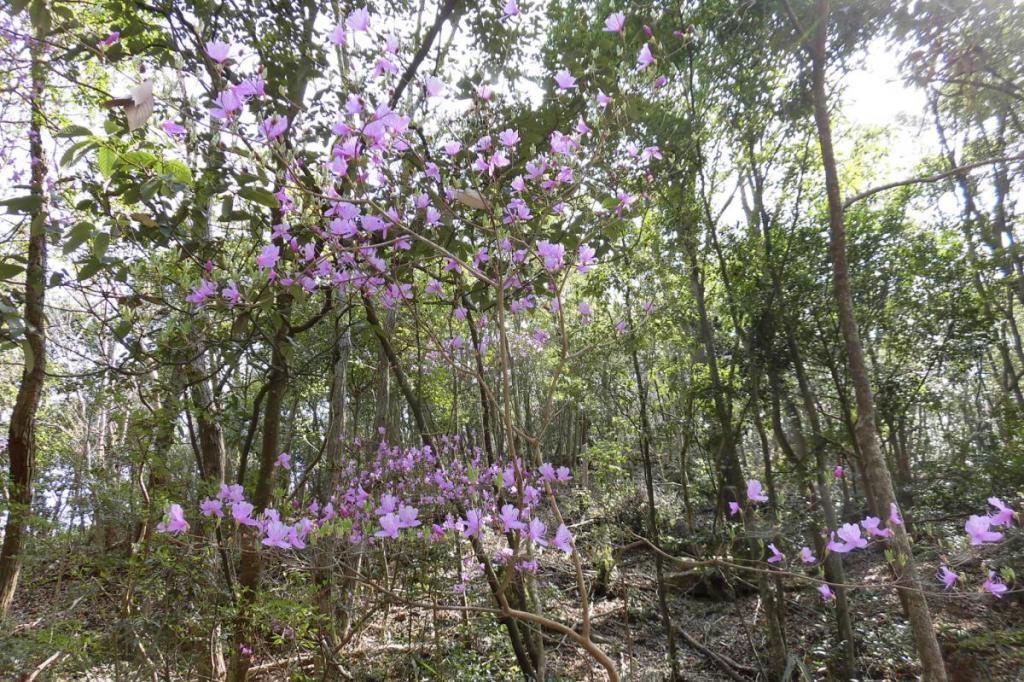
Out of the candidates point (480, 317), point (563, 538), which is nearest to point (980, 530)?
point (563, 538)

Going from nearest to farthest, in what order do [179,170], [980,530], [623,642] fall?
[179,170] → [980,530] → [623,642]

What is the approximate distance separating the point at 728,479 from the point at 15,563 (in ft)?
16.1

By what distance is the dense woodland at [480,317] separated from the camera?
1.37 meters

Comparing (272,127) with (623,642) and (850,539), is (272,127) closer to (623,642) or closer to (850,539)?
(850,539)

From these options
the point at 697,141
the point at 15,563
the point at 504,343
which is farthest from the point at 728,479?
the point at 15,563

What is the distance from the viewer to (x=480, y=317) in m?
2.32

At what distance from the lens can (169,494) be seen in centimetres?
246

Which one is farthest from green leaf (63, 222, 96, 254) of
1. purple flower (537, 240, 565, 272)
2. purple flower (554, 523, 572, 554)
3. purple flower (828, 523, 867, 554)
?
purple flower (828, 523, 867, 554)

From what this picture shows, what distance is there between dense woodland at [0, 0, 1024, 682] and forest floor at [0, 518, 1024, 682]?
0.04 meters

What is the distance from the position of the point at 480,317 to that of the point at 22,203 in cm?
166

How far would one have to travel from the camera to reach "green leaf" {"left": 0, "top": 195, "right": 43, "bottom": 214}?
2.42ft

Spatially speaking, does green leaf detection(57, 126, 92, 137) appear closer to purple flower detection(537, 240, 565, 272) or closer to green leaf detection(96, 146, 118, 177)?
green leaf detection(96, 146, 118, 177)

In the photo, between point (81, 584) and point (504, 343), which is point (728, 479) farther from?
point (81, 584)

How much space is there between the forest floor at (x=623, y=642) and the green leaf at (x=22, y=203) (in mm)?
2074
